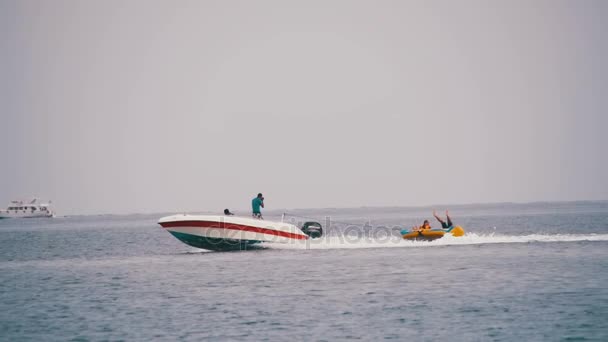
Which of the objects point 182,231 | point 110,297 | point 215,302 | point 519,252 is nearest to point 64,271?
point 182,231

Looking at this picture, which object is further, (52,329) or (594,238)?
(594,238)

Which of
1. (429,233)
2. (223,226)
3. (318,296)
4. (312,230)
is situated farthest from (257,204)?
(318,296)

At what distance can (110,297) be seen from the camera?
1025 inches

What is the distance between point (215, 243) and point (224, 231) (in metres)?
1.16

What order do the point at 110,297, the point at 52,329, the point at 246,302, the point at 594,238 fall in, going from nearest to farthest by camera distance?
the point at 52,329, the point at 246,302, the point at 110,297, the point at 594,238

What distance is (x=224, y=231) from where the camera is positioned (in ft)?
124

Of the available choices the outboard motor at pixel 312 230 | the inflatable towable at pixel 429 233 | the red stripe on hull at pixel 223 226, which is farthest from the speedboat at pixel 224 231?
the inflatable towable at pixel 429 233

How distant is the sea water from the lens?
746 inches

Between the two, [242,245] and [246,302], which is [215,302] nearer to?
[246,302]

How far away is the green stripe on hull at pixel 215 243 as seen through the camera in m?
37.6

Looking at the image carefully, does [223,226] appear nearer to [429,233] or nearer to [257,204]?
[257,204]

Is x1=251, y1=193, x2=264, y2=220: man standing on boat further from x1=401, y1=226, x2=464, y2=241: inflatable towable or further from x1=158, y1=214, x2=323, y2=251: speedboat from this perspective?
x1=401, y1=226, x2=464, y2=241: inflatable towable

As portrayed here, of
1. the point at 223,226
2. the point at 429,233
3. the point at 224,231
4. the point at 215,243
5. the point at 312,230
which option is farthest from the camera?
the point at 312,230

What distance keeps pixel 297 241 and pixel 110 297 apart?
645 inches
